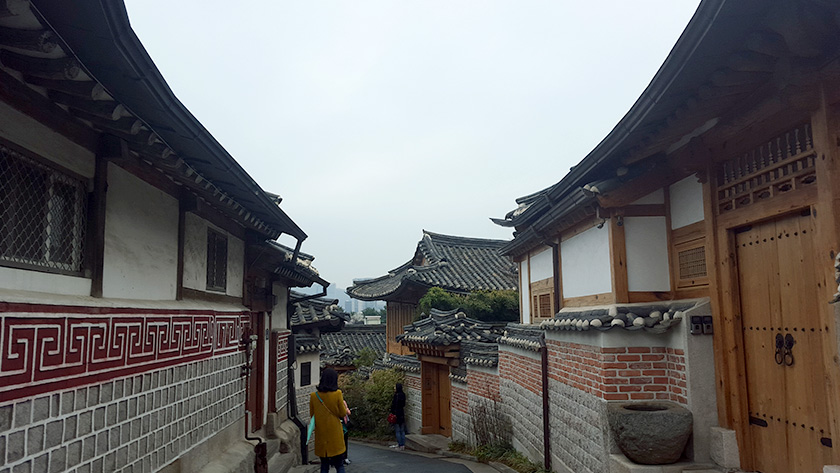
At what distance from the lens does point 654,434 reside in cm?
580

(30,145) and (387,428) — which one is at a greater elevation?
(30,145)

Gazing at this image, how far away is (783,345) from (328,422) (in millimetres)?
5073

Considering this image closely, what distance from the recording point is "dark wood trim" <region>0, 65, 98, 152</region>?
350 centimetres

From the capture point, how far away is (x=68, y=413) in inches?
161

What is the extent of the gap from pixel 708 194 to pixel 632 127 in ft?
3.46

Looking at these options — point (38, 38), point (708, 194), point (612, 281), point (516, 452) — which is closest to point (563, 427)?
point (612, 281)

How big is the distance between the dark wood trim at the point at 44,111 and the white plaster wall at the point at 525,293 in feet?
30.1

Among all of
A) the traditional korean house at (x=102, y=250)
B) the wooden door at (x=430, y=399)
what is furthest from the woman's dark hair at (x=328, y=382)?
the wooden door at (x=430, y=399)

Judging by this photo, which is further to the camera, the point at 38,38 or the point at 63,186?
the point at 63,186

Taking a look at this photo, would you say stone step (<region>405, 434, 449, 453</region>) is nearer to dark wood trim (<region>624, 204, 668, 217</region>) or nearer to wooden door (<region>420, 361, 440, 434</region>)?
wooden door (<region>420, 361, 440, 434</region>)

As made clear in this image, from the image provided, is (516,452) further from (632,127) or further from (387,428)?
(387,428)

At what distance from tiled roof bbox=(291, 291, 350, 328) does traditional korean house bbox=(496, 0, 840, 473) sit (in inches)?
444

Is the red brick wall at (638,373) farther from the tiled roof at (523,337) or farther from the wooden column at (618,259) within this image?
the tiled roof at (523,337)

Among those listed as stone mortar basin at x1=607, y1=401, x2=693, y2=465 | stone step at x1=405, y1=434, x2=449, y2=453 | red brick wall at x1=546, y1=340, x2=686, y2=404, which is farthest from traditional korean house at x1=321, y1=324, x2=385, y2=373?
stone mortar basin at x1=607, y1=401, x2=693, y2=465
